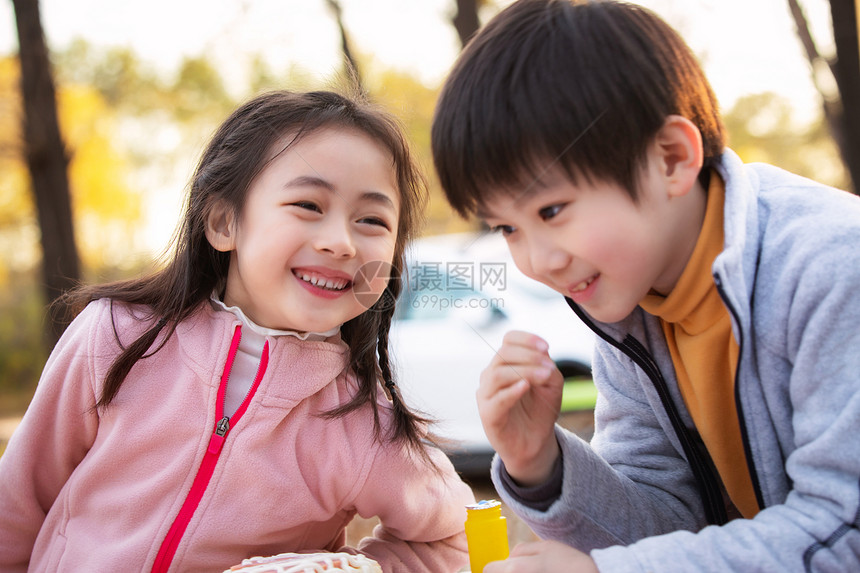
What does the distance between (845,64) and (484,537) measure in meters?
5.25

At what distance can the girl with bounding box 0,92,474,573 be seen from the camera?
1.52m

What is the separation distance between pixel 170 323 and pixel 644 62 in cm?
111

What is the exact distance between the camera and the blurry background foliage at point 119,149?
38.4 ft

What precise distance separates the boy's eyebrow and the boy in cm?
35

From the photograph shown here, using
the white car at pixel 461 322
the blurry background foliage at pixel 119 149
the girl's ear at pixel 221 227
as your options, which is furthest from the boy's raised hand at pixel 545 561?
the blurry background foliage at pixel 119 149

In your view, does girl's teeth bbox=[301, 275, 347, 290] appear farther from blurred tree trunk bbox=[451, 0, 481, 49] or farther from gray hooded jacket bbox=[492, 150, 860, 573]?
blurred tree trunk bbox=[451, 0, 481, 49]

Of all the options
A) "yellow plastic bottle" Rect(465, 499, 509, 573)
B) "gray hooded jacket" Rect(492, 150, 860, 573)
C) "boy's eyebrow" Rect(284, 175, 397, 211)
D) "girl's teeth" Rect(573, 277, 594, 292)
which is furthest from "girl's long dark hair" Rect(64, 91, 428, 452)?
"girl's teeth" Rect(573, 277, 594, 292)

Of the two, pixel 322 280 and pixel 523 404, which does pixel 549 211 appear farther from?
pixel 322 280

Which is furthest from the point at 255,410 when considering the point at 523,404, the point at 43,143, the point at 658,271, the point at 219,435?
the point at 43,143

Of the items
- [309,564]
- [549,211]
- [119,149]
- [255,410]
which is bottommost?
[119,149]

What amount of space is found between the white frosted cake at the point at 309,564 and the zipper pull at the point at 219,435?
277 mm

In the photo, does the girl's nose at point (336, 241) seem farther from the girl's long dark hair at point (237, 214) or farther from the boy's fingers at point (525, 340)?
the boy's fingers at point (525, 340)

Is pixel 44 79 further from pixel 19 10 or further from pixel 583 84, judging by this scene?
pixel 583 84

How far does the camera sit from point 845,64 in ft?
17.4
